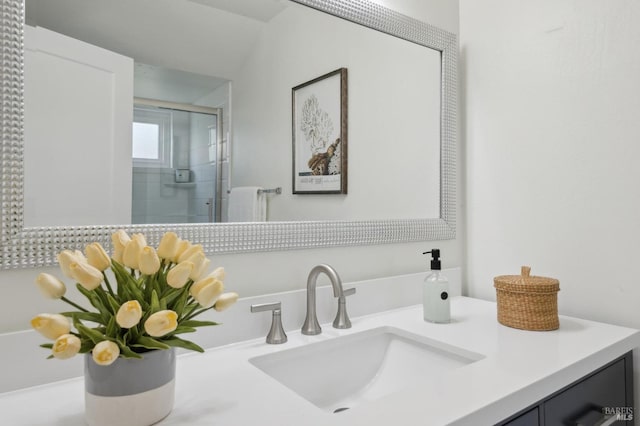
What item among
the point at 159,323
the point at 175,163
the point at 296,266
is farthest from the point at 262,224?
the point at 159,323

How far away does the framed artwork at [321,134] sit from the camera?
3.84ft

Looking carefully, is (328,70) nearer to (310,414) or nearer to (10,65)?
(10,65)

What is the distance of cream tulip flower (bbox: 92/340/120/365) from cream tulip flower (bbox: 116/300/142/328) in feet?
0.10

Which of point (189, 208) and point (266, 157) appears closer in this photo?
point (189, 208)

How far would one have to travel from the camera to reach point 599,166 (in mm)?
1188

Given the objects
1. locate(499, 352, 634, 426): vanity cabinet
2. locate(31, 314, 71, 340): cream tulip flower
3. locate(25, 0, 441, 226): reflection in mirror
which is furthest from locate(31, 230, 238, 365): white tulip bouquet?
locate(499, 352, 634, 426): vanity cabinet

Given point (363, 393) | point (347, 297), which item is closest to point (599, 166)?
point (347, 297)

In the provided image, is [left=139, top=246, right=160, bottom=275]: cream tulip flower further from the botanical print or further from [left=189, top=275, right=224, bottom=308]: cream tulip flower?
the botanical print

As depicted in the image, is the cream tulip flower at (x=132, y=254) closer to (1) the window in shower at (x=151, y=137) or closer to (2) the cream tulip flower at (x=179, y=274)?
(2) the cream tulip flower at (x=179, y=274)

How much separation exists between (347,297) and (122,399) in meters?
0.71

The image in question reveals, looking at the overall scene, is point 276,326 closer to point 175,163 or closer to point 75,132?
point 175,163

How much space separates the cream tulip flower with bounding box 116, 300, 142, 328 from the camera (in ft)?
1.82

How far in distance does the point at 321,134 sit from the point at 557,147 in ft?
2.48

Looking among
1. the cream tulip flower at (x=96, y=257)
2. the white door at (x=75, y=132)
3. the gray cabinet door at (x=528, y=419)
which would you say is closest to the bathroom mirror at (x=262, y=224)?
the white door at (x=75, y=132)
